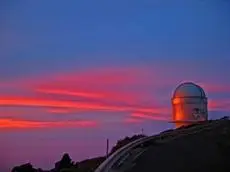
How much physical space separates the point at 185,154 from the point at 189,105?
14.5 m

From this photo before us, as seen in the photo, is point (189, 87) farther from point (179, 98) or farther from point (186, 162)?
point (186, 162)

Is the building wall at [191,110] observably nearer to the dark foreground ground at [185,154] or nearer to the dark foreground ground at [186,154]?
the dark foreground ground at [185,154]

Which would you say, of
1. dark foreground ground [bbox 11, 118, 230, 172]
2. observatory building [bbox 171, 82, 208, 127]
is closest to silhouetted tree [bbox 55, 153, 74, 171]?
observatory building [bbox 171, 82, 208, 127]

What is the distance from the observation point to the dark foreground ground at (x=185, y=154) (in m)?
13.0

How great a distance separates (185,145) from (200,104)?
1390 cm

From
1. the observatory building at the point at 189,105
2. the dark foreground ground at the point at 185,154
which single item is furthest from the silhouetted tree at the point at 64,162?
the dark foreground ground at the point at 185,154

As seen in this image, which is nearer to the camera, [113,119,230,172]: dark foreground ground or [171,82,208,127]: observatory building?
[113,119,230,172]: dark foreground ground

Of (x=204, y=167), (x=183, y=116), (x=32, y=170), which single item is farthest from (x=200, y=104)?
(x=204, y=167)

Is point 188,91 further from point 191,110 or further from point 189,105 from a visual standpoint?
point 191,110

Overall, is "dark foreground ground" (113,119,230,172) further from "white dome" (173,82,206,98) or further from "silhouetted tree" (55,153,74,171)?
"silhouetted tree" (55,153,74,171)

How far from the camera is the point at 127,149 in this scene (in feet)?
52.3

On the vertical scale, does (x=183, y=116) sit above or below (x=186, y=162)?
above

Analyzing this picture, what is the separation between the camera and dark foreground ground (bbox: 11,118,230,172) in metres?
13.0

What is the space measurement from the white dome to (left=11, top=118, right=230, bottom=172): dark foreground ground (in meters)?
12.2
